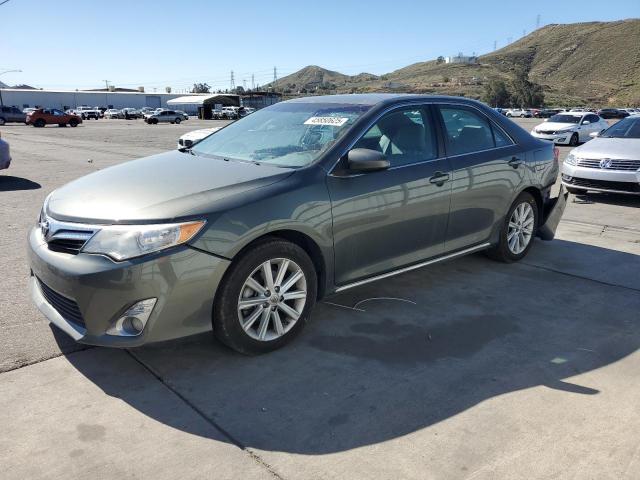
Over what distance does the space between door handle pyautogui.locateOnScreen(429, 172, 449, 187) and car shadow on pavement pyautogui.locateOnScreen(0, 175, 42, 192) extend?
27.4 ft

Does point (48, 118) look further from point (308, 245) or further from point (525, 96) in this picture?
point (525, 96)

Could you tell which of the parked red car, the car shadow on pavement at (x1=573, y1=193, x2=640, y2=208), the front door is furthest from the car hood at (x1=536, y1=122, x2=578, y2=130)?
the parked red car

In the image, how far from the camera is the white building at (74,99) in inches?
3307

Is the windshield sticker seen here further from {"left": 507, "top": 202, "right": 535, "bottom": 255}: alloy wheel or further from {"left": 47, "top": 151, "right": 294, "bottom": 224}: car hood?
{"left": 507, "top": 202, "right": 535, "bottom": 255}: alloy wheel

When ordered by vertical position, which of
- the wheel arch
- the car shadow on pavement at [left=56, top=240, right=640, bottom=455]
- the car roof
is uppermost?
the car roof

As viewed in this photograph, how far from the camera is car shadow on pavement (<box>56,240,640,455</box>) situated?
2893 millimetres

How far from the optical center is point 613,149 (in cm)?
879

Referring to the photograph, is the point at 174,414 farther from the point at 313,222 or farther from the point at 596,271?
the point at 596,271

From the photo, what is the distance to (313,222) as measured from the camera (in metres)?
3.65

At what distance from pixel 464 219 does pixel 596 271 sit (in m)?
1.69

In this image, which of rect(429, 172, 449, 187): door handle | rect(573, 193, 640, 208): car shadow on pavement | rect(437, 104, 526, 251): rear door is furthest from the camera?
rect(573, 193, 640, 208): car shadow on pavement

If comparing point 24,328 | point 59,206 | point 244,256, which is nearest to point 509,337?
point 244,256

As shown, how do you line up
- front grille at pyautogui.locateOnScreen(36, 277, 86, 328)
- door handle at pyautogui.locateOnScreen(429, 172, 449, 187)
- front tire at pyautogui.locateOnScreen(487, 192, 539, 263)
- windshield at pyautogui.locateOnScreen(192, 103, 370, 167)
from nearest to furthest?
front grille at pyautogui.locateOnScreen(36, 277, 86, 328)
windshield at pyautogui.locateOnScreen(192, 103, 370, 167)
door handle at pyautogui.locateOnScreen(429, 172, 449, 187)
front tire at pyautogui.locateOnScreen(487, 192, 539, 263)

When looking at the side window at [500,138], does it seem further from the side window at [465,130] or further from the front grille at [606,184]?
the front grille at [606,184]
